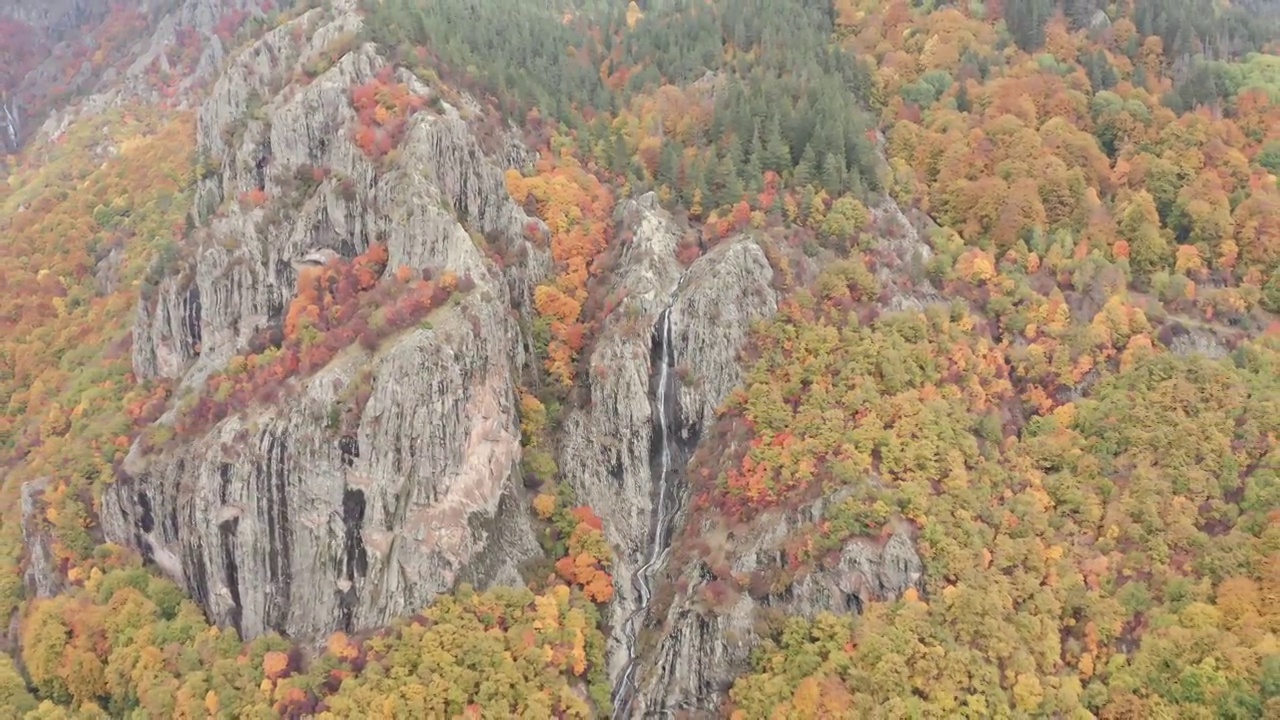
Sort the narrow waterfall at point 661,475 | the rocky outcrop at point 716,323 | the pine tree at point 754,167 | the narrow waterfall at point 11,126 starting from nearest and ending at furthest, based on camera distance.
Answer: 1. the narrow waterfall at point 661,475
2. the rocky outcrop at point 716,323
3. the pine tree at point 754,167
4. the narrow waterfall at point 11,126

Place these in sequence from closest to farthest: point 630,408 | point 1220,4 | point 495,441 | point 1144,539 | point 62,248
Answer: point 1144,539 → point 495,441 → point 630,408 → point 62,248 → point 1220,4

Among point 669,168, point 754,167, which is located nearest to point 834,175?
point 754,167

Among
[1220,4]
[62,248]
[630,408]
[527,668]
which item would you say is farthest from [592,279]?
[1220,4]

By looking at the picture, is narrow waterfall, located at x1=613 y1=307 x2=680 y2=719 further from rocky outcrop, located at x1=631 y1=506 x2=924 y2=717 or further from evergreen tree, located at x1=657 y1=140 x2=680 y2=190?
evergreen tree, located at x1=657 y1=140 x2=680 y2=190

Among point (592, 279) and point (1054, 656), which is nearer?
point (1054, 656)

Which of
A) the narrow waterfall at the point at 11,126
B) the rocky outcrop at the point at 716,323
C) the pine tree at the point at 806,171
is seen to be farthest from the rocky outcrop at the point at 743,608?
the narrow waterfall at the point at 11,126

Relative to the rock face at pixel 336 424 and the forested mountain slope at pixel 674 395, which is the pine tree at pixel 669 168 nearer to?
the forested mountain slope at pixel 674 395

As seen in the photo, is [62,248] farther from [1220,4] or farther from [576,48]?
[1220,4]
